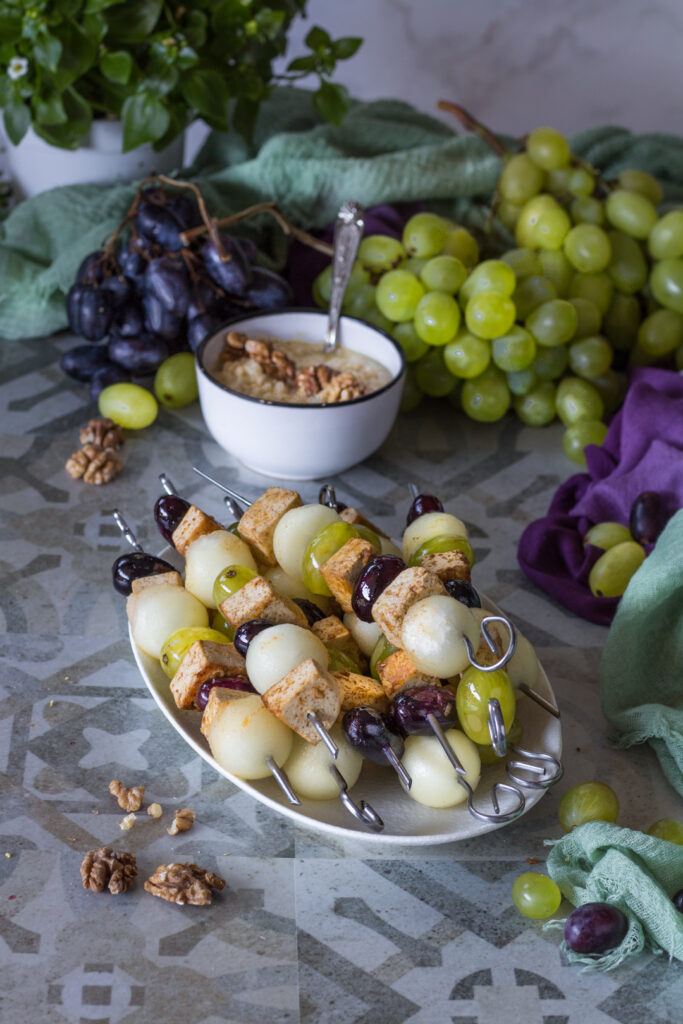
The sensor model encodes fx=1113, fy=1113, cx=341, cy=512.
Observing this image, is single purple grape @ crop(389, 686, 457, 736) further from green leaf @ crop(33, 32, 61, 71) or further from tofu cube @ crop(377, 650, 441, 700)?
green leaf @ crop(33, 32, 61, 71)

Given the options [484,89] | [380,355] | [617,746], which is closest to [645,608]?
[617,746]

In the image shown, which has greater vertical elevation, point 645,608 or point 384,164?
point 384,164

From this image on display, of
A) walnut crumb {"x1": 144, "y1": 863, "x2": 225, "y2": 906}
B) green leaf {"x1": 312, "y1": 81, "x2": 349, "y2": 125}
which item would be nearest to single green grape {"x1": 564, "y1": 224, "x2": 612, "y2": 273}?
green leaf {"x1": 312, "y1": 81, "x2": 349, "y2": 125}

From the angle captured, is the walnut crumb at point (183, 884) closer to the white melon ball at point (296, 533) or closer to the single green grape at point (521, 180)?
the white melon ball at point (296, 533)

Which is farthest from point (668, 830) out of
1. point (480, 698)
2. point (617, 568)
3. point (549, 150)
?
point (549, 150)

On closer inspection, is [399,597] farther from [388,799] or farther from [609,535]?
[609,535]

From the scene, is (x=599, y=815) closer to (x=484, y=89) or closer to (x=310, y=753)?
(x=310, y=753)
